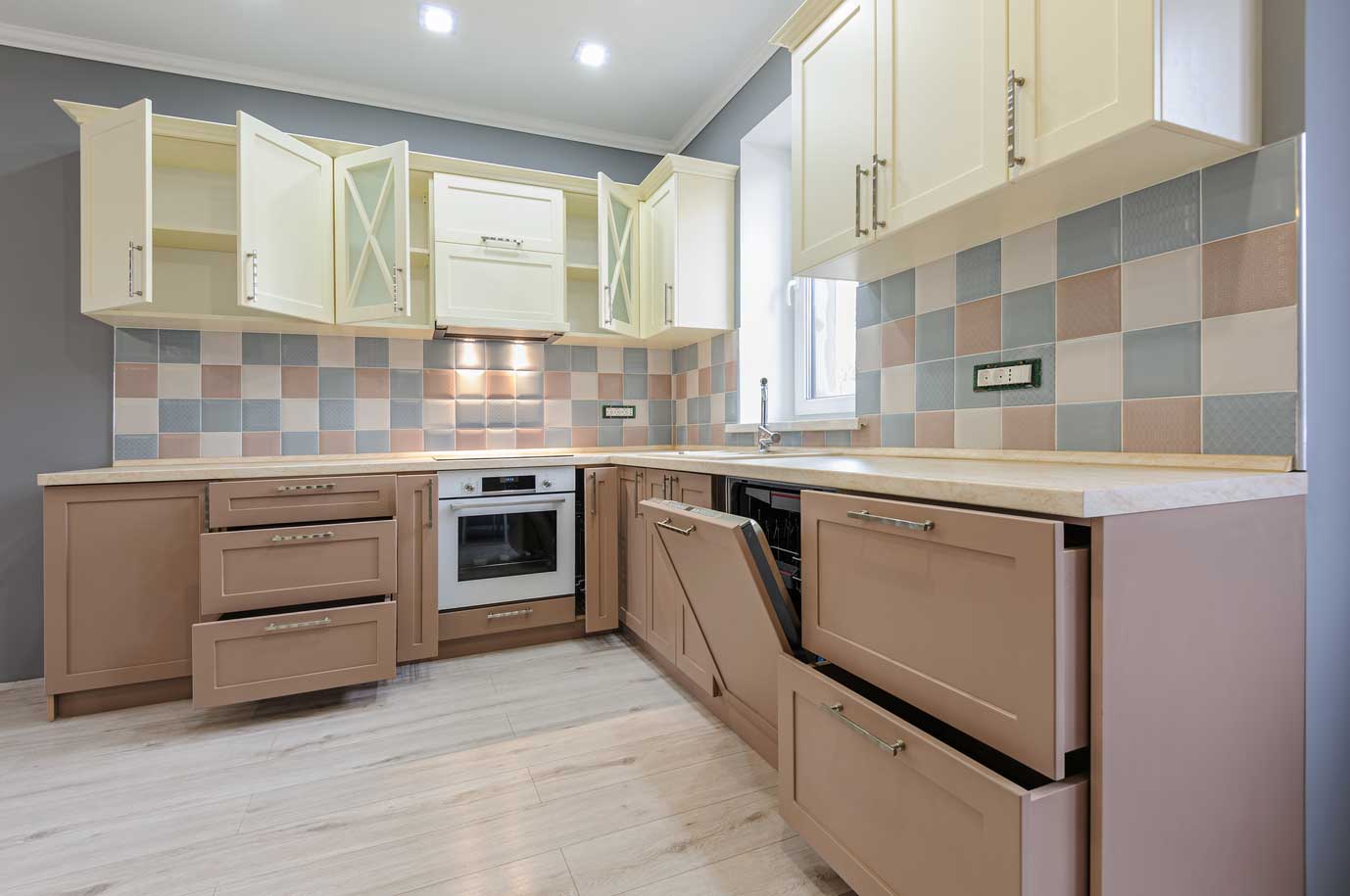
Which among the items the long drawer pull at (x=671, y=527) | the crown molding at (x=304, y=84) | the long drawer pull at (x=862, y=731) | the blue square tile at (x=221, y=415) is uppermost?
the crown molding at (x=304, y=84)

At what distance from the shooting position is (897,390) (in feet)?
6.45

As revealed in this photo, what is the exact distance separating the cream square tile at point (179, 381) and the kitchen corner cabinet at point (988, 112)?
2550 mm

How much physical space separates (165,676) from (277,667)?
47cm

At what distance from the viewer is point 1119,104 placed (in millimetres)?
1054

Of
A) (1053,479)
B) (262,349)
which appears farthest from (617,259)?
(1053,479)

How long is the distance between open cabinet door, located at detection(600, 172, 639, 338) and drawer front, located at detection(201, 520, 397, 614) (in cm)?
143

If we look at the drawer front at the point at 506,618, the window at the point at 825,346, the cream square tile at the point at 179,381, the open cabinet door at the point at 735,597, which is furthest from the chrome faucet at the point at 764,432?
the cream square tile at the point at 179,381

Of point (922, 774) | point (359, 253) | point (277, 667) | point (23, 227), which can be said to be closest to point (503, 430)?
point (359, 253)

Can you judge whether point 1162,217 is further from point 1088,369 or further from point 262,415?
point 262,415

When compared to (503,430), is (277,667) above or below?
below

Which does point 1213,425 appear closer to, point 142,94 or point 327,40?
point 327,40

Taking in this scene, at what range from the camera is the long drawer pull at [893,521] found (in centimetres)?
99

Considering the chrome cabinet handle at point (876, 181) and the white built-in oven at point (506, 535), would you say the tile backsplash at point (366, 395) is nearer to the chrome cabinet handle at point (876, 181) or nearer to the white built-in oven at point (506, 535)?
the white built-in oven at point (506, 535)

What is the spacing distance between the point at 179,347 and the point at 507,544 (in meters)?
1.63
